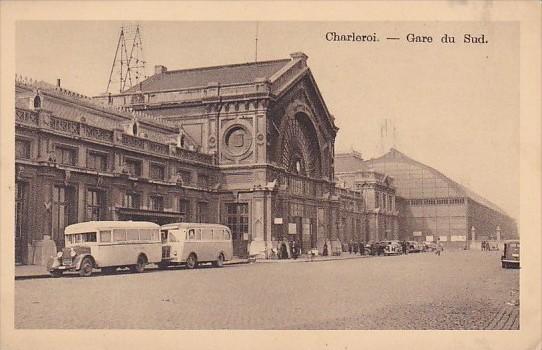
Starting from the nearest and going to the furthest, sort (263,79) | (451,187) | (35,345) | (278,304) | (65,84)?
(35,345), (278,304), (65,84), (451,187), (263,79)

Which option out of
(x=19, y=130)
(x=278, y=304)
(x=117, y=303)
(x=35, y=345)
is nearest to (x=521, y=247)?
(x=278, y=304)

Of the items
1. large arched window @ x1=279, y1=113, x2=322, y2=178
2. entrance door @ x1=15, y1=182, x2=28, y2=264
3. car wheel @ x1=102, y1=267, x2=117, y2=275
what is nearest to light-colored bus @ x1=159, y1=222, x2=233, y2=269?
car wheel @ x1=102, y1=267, x2=117, y2=275

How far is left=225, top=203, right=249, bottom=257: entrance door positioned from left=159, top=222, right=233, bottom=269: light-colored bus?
0.38m

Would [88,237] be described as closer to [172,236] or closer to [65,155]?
[65,155]

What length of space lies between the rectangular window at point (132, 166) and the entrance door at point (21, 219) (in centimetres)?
340

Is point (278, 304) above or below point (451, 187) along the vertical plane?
below

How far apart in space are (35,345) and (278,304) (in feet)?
12.1

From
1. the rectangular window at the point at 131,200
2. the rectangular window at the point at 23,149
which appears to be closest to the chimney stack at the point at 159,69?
the rectangular window at the point at 23,149

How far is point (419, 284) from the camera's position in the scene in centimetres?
1393

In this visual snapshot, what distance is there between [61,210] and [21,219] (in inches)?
46.9

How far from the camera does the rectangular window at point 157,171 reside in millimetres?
18469

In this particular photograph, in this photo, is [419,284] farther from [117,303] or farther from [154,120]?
[154,120]

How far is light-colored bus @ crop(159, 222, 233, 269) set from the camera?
57.1 feet

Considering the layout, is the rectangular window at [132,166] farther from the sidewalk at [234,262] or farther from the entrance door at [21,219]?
the entrance door at [21,219]
